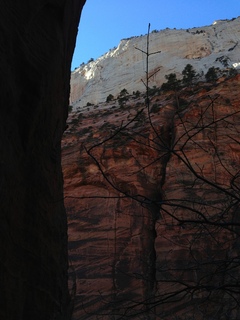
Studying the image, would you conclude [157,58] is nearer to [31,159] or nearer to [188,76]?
[188,76]

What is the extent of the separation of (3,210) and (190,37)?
56.9m

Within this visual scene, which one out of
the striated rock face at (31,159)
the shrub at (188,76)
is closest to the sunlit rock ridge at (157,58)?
the shrub at (188,76)

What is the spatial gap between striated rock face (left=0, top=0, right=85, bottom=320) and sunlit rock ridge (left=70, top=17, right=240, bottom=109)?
42.3 meters

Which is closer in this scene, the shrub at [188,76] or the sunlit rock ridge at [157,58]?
the shrub at [188,76]

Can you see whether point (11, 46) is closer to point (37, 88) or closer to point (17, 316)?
point (37, 88)

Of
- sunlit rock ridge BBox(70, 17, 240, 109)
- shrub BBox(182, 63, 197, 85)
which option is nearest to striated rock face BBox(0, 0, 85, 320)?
shrub BBox(182, 63, 197, 85)

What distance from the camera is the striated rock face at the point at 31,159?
4.96m

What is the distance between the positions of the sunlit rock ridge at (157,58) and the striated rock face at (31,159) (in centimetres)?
4226

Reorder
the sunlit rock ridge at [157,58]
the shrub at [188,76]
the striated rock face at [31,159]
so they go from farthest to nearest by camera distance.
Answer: the sunlit rock ridge at [157,58]
the shrub at [188,76]
the striated rock face at [31,159]

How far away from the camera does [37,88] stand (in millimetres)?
5688

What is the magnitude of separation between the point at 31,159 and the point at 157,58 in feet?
160

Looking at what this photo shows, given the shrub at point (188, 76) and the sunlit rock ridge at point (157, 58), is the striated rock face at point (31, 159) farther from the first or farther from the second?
the sunlit rock ridge at point (157, 58)

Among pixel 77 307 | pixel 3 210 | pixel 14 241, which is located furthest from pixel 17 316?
pixel 77 307

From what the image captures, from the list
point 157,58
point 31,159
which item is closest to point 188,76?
point 157,58
